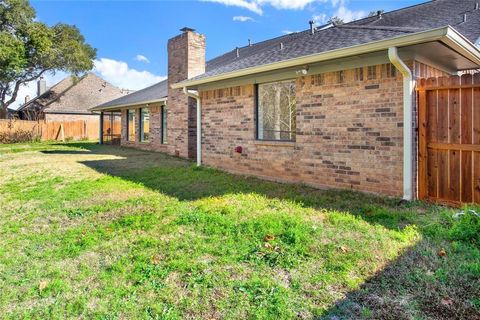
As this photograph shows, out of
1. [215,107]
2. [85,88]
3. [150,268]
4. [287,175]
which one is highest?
[85,88]

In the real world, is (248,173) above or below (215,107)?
below

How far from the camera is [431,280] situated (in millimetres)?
2977

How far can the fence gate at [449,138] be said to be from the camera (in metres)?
5.08

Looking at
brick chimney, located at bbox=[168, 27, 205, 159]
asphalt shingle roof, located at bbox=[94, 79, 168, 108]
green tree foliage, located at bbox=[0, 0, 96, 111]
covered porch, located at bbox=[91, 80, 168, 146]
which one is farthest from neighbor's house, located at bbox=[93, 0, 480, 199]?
green tree foliage, located at bbox=[0, 0, 96, 111]

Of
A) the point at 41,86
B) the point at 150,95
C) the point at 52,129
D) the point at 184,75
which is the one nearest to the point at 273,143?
the point at 184,75

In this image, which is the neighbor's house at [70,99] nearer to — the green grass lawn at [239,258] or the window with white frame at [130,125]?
the window with white frame at [130,125]

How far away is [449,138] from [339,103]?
1.93 meters

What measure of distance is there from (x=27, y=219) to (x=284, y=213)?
3787 millimetres

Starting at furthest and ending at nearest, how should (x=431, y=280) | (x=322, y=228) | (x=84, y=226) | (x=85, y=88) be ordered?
(x=85, y=88) → (x=84, y=226) → (x=322, y=228) → (x=431, y=280)

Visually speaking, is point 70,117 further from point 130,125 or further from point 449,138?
point 449,138

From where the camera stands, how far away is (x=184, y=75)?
12977mm

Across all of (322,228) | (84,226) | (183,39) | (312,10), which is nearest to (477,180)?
(322,228)

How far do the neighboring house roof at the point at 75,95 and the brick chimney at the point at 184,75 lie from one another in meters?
21.0

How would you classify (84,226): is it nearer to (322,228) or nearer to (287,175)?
(322,228)
